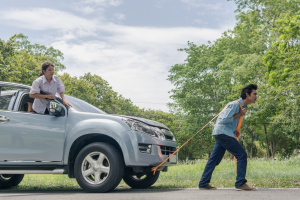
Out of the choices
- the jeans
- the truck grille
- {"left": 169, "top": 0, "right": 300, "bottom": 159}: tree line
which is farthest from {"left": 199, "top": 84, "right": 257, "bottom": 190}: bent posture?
{"left": 169, "top": 0, "right": 300, "bottom": 159}: tree line

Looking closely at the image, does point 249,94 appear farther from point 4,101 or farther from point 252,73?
point 252,73

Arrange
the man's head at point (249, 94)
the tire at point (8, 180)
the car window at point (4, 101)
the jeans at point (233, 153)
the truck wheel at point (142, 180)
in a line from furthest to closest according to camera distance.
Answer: the tire at point (8, 180)
the truck wheel at point (142, 180)
the car window at point (4, 101)
the man's head at point (249, 94)
the jeans at point (233, 153)

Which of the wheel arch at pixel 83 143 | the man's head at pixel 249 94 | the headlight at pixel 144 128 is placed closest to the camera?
the headlight at pixel 144 128

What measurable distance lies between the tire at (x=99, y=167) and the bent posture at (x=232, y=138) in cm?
162

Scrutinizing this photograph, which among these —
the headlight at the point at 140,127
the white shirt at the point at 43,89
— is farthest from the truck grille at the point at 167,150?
the white shirt at the point at 43,89

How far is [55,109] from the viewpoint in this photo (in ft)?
19.9

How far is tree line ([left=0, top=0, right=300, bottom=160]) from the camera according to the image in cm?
1974

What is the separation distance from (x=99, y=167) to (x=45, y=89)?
1.89m

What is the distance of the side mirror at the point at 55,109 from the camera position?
602 centimetres

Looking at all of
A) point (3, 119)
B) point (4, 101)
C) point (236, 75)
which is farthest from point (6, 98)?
point (236, 75)

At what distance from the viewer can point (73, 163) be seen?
238 inches

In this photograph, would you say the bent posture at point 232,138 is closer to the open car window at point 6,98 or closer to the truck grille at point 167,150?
the truck grille at point 167,150

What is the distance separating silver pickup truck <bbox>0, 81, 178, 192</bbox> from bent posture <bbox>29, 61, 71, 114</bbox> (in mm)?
Result: 142

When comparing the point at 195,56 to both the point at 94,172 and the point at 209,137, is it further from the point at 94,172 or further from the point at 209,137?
the point at 94,172
